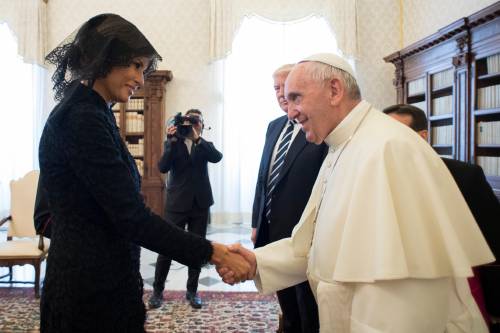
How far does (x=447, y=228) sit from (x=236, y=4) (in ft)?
20.5

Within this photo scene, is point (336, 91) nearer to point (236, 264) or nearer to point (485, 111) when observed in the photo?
point (236, 264)

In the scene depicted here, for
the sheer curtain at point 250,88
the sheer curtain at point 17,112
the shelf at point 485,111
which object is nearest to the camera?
the shelf at point 485,111

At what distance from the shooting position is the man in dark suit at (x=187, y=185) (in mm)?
3240

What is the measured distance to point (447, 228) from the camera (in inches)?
43.8

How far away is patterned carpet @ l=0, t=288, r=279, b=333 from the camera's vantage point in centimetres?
287

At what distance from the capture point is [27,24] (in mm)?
6820

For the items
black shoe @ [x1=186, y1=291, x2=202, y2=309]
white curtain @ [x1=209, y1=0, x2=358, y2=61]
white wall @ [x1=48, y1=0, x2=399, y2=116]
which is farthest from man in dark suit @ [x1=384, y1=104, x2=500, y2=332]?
white wall @ [x1=48, y1=0, x2=399, y2=116]

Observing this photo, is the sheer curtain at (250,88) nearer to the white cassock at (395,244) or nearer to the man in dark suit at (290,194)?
the man in dark suit at (290,194)

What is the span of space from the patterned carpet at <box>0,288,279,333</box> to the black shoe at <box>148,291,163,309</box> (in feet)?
0.14

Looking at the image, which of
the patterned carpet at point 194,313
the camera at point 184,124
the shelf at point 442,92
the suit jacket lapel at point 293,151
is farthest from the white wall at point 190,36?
the suit jacket lapel at point 293,151

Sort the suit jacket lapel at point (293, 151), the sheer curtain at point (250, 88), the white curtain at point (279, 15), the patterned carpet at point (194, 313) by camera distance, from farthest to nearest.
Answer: the sheer curtain at point (250, 88)
the white curtain at point (279, 15)
the patterned carpet at point (194, 313)
the suit jacket lapel at point (293, 151)

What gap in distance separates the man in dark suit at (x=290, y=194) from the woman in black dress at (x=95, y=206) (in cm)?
93

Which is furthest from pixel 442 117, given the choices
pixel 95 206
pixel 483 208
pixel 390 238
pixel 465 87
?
pixel 95 206

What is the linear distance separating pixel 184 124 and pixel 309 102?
83.3 inches
